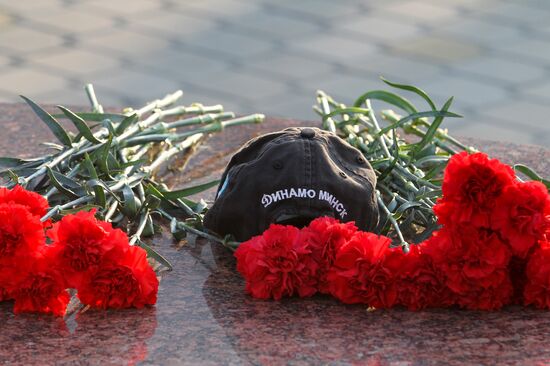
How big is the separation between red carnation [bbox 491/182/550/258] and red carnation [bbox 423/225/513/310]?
21 mm

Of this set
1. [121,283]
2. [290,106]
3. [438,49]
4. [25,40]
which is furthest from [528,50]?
[121,283]

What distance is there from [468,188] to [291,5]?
3146 millimetres

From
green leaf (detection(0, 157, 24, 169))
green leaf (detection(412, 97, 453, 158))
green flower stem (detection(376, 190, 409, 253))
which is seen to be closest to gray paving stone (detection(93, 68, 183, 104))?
green leaf (detection(0, 157, 24, 169))

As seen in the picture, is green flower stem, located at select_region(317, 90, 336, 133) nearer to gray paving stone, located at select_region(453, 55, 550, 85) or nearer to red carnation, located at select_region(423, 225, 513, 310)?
red carnation, located at select_region(423, 225, 513, 310)

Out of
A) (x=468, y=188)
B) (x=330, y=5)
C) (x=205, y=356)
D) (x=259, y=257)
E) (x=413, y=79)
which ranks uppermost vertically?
(x=330, y=5)

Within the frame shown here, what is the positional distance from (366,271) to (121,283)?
11.9 inches

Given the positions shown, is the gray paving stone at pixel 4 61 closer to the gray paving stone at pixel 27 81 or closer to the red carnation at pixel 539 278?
the gray paving stone at pixel 27 81

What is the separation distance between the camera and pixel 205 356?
4.25 ft

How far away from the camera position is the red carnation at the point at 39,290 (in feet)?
4.45

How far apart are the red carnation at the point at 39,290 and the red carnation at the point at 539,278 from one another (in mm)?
574

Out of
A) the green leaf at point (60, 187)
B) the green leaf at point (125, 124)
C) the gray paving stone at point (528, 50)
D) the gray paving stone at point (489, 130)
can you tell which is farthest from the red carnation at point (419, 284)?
the gray paving stone at point (528, 50)

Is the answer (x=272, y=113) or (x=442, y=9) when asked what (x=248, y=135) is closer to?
(x=272, y=113)

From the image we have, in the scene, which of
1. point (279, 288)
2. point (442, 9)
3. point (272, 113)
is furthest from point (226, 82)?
point (279, 288)

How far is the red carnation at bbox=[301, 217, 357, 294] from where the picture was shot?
1.41 metres
